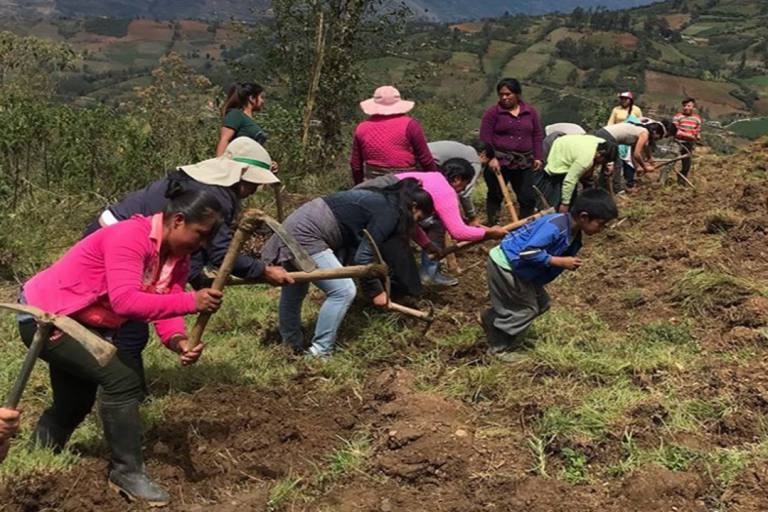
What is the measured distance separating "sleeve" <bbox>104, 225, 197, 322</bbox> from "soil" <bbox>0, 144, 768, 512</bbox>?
87 cm

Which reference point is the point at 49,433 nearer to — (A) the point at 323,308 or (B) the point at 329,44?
(A) the point at 323,308

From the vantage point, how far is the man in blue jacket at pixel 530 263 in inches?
141

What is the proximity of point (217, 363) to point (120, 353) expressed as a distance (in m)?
1.35

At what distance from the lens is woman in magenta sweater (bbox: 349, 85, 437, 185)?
16.0ft

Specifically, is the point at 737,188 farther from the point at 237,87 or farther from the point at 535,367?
the point at 237,87

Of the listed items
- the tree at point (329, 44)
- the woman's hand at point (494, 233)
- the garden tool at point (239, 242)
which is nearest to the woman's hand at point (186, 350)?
the garden tool at point (239, 242)

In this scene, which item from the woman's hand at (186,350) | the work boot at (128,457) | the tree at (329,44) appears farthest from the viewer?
the tree at (329,44)

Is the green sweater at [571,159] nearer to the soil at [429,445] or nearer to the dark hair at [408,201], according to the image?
the soil at [429,445]

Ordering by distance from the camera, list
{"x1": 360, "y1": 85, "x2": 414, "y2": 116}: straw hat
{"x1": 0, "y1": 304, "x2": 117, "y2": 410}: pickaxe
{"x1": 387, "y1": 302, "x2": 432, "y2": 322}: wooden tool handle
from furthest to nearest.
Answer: {"x1": 360, "y1": 85, "x2": 414, "y2": 116}: straw hat, {"x1": 387, "y1": 302, "x2": 432, "y2": 322}: wooden tool handle, {"x1": 0, "y1": 304, "x2": 117, "y2": 410}: pickaxe

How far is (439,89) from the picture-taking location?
206ft

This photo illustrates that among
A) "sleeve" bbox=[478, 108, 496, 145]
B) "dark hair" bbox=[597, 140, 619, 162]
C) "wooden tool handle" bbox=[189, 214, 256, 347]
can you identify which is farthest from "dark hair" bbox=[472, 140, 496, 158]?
"wooden tool handle" bbox=[189, 214, 256, 347]

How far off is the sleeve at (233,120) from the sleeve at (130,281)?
2522 mm

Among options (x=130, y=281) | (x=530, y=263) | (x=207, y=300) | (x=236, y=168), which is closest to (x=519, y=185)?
(x=530, y=263)

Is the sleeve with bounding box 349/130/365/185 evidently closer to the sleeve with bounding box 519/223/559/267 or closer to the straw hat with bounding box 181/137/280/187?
the straw hat with bounding box 181/137/280/187
